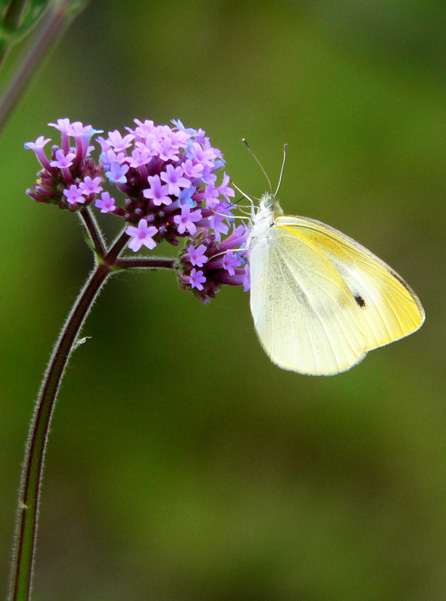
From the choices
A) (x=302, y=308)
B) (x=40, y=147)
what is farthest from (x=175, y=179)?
(x=302, y=308)

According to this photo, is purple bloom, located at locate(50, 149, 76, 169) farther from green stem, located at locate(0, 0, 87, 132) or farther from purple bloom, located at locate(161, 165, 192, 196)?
purple bloom, located at locate(161, 165, 192, 196)

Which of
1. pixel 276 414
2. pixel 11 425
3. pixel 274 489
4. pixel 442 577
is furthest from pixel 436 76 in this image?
pixel 11 425

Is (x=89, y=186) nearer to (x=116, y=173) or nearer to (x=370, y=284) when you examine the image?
(x=116, y=173)

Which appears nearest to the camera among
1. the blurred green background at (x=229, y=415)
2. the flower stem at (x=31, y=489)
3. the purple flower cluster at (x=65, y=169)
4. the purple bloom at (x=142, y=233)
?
the flower stem at (x=31, y=489)

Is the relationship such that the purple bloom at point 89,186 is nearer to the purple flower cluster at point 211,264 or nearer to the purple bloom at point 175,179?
the purple bloom at point 175,179

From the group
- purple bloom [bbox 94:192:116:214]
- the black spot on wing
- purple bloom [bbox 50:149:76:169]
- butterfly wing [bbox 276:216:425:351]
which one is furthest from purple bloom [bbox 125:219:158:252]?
the black spot on wing

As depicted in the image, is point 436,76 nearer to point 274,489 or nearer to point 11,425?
point 274,489

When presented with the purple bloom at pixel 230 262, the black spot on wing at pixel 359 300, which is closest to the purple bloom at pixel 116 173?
the purple bloom at pixel 230 262
